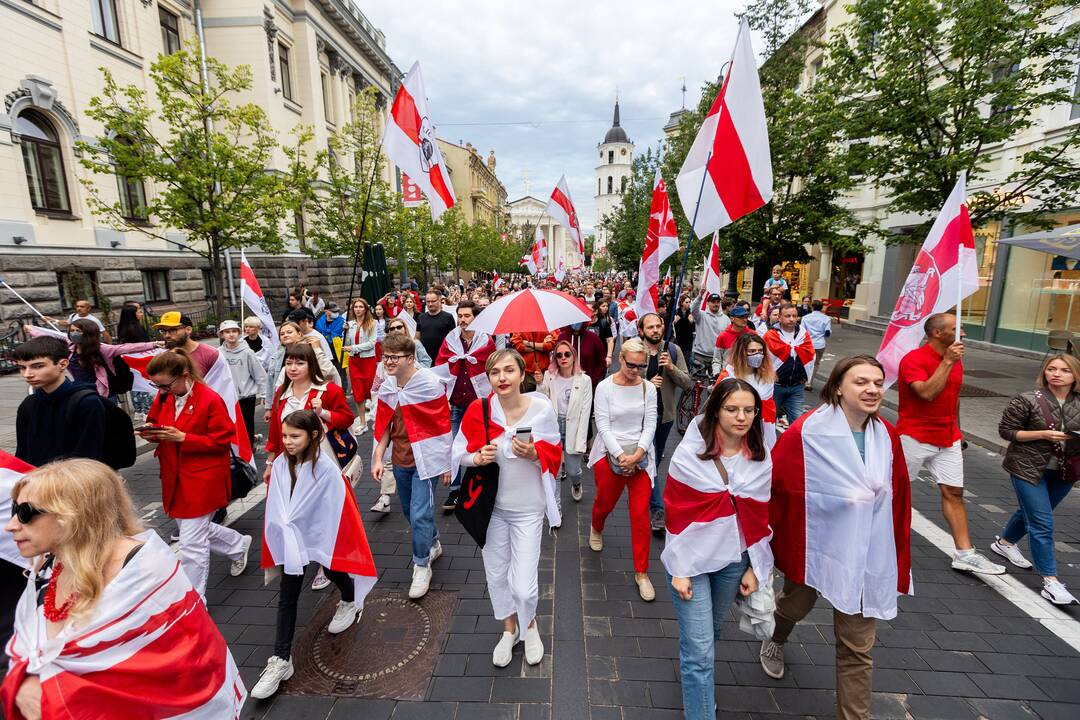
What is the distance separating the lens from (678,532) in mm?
2660

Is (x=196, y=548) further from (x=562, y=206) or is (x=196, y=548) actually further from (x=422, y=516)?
(x=562, y=206)

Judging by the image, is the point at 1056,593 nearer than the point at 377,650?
No

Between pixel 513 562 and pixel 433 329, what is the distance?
4.34 m

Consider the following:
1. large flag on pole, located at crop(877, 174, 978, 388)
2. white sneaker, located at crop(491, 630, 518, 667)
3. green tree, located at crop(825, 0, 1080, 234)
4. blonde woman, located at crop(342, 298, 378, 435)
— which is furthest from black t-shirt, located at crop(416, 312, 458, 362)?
green tree, located at crop(825, 0, 1080, 234)

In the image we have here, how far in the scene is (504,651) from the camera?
3.20 m

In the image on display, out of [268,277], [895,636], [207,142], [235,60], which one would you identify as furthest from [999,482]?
[235,60]

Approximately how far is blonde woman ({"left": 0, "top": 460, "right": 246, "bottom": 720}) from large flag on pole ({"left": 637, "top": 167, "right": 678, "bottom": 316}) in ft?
20.4

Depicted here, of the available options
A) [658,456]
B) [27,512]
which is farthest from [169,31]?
[27,512]

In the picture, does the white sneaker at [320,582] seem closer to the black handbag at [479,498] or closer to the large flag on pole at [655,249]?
the black handbag at [479,498]

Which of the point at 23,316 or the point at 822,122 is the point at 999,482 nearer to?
the point at 822,122

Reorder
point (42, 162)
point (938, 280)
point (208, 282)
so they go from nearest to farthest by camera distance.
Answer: point (938, 280), point (42, 162), point (208, 282)

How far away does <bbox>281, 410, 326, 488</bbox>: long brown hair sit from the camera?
3.02 metres

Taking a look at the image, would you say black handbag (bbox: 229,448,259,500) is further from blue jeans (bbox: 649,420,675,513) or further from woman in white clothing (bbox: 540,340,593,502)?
blue jeans (bbox: 649,420,675,513)

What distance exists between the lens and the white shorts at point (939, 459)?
13.4ft
